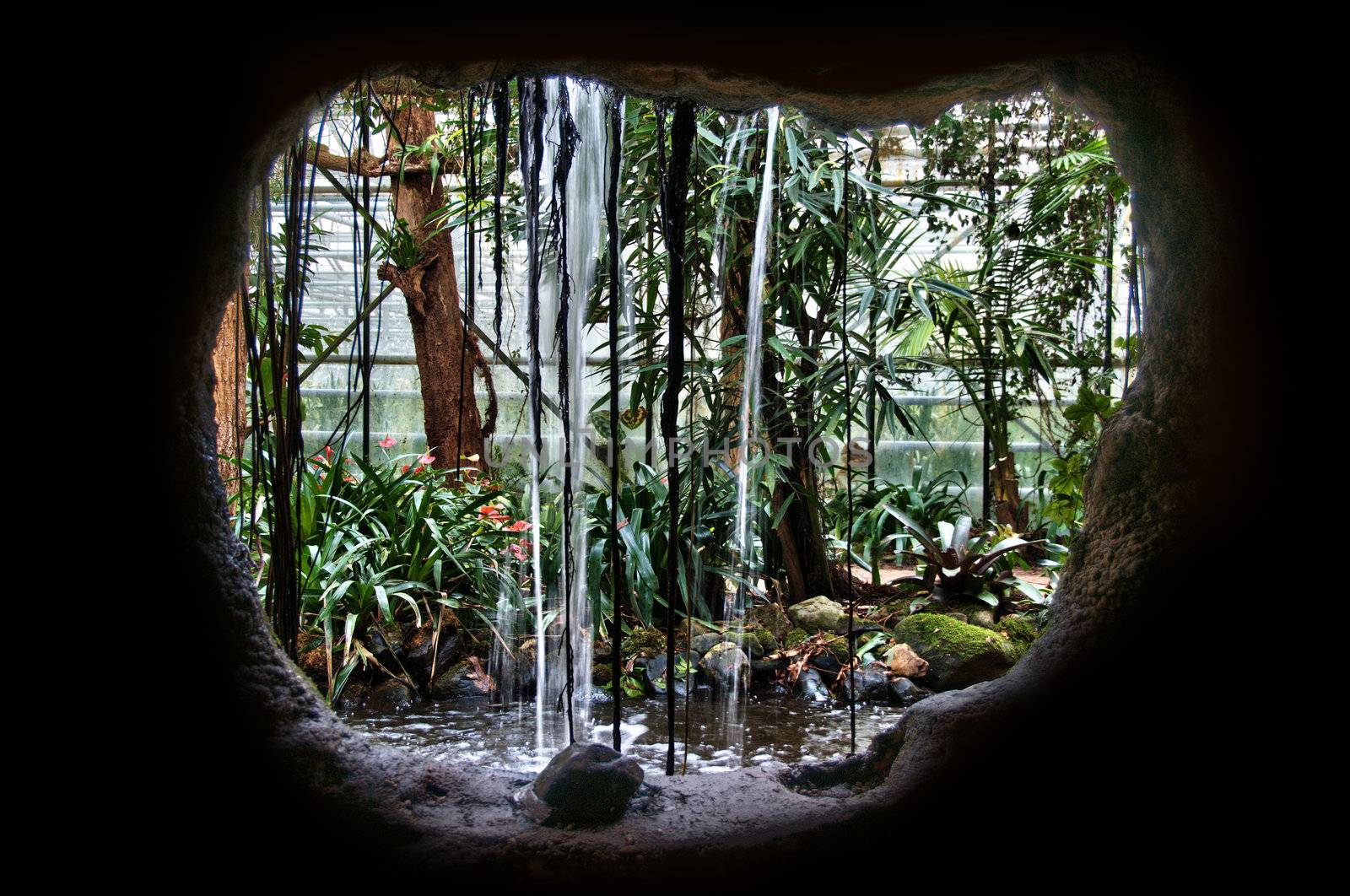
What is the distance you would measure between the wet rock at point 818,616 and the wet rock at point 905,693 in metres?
0.58

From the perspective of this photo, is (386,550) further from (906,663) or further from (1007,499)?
(1007,499)

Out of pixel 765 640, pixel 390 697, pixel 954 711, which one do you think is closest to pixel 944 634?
pixel 765 640

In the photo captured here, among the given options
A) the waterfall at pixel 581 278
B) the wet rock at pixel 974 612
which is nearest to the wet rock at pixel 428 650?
the waterfall at pixel 581 278

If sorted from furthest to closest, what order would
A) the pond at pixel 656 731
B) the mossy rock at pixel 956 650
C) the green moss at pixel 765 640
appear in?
the green moss at pixel 765 640 → the mossy rock at pixel 956 650 → the pond at pixel 656 731

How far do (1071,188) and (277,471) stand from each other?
→ 5.42 meters

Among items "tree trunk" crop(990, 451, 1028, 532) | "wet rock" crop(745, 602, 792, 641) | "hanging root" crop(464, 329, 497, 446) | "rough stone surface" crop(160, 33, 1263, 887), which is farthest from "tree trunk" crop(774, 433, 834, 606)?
"rough stone surface" crop(160, 33, 1263, 887)

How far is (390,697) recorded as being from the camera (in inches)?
161

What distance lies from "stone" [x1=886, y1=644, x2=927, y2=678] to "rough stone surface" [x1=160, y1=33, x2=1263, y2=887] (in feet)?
9.31

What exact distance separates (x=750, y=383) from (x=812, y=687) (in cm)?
167

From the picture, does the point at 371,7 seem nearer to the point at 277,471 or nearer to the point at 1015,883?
the point at 277,471

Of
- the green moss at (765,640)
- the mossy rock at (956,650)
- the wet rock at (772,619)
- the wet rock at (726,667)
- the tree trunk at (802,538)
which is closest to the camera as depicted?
the wet rock at (726,667)

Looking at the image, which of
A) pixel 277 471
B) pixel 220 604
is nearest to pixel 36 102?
pixel 220 604

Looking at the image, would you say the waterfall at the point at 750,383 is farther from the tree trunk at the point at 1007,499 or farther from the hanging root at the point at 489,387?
the tree trunk at the point at 1007,499

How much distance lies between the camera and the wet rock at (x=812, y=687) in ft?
14.1
